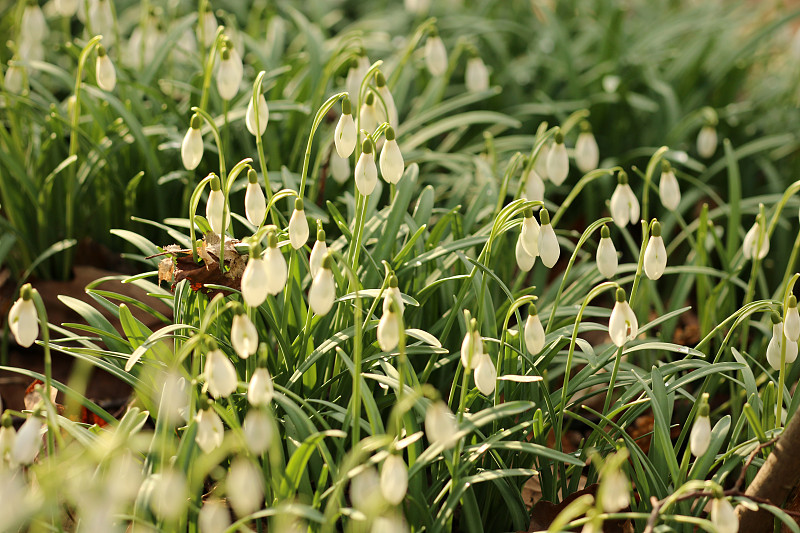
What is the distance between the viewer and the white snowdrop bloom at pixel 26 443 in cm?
143

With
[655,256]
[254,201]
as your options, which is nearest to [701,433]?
[655,256]

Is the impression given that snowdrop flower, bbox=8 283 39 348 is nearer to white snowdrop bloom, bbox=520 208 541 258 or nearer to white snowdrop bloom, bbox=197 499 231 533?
white snowdrop bloom, bbox=197 499 231 533

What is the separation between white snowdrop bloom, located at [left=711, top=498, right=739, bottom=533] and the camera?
1.44m

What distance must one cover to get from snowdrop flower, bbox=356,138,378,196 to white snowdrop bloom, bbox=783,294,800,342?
38.2 inches

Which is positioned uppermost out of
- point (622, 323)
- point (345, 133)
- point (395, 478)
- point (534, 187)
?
point (345, 133)

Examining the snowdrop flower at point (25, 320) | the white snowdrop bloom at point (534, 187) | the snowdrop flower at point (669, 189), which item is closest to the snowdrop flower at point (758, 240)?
the snowdrop flower at point (669, 189)

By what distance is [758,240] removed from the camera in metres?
2.24

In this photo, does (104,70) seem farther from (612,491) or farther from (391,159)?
(612,491)

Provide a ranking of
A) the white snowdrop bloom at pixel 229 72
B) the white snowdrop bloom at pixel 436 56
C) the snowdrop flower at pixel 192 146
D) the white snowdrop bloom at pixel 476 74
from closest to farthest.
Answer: the snowdrop flower at pixel 192 146 → the white snowdrop bloom at pixel 229 72 → the white snowdrop bloom at pixel 436 56 → the white snowdrop bloom at pixel 476 74

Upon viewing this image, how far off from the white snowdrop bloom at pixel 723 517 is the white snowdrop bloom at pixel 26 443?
4.21 feet

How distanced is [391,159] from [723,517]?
3.33ft

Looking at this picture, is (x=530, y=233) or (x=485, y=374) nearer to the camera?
(x=485, y=374)

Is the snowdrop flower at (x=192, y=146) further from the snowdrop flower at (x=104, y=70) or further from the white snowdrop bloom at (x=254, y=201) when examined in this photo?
the snowdrop flower at (x=104, y=70)

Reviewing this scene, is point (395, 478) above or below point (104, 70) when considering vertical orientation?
below
